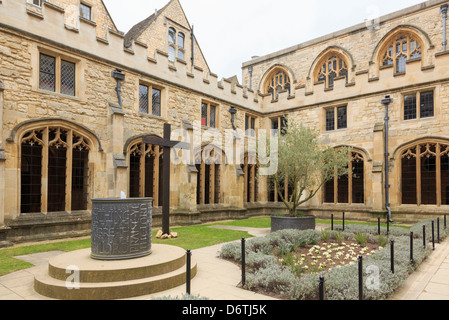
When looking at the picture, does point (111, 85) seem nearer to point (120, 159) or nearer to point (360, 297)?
point (120, 159)

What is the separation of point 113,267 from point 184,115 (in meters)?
11.2

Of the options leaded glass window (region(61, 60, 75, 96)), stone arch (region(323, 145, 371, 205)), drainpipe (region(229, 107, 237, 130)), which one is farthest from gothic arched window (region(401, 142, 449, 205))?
leaded glass window (region(61, 60, 75, 96))

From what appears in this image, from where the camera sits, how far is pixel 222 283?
5777mm

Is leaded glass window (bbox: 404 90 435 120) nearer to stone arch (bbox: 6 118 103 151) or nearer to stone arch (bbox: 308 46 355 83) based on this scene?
stone arch (bbox: 308 46 355 83)

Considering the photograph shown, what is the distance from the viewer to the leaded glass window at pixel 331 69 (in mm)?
20891

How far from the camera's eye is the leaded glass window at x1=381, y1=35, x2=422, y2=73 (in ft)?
59.5

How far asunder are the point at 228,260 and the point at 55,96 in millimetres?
8266

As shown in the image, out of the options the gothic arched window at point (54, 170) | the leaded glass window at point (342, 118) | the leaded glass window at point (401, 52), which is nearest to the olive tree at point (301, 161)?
the leaded glass window at point (342, 118)

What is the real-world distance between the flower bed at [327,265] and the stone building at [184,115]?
4155mm

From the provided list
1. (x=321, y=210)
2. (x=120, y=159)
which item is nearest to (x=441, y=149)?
(x=321, y=210)

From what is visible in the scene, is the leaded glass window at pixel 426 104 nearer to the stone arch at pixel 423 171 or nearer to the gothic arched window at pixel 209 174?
the stone arch at pixel 423 171

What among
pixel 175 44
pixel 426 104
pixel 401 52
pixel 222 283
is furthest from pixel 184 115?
pixel 401 52

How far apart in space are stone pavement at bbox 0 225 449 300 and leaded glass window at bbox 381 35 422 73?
14234 millimetres

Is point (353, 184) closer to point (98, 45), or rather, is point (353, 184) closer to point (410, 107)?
point (410, 107)
